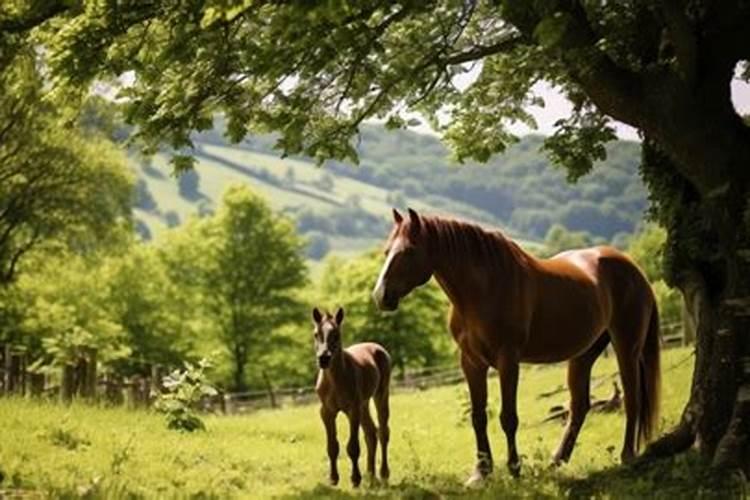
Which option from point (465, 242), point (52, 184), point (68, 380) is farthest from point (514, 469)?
point (52, 184)

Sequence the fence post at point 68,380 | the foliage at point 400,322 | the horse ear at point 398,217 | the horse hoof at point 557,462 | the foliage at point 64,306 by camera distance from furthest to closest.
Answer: the foliage at point 400,322, the foliage at point 64,306, the fence post at point 68,380, the horse hoof at point 557,462, the horse ear at point 398,217

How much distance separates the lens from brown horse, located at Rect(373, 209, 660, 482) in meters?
10.2

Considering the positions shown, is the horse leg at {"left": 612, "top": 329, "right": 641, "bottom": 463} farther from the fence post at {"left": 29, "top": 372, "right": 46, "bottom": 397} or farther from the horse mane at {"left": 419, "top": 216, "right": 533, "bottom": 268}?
the fence post at {"left": 29, "top": 372, "right": 46, "bottom": 397}

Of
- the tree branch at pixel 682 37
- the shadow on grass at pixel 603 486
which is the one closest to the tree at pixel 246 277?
the shadow on grass at pixel 603 486

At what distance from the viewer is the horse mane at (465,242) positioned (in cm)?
1030

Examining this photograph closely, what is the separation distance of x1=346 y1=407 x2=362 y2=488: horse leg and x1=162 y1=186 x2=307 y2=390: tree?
43434 millimetres

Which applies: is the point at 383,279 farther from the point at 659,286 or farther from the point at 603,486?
the point at 659,286

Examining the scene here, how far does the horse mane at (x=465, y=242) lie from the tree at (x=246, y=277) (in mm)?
45522

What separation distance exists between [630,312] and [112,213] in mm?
29609

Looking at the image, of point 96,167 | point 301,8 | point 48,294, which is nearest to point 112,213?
point 96,167

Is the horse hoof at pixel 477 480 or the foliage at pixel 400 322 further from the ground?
the foliage at pixel 400 322

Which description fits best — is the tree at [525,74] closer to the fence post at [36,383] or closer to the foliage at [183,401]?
the foliage at [183,401]

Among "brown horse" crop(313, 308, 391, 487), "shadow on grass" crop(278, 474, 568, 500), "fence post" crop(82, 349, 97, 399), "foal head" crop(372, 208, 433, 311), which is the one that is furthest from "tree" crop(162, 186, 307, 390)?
"foal head" crop(372, 208, 433, 311)

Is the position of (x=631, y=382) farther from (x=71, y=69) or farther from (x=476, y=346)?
(x=71, y=69)
